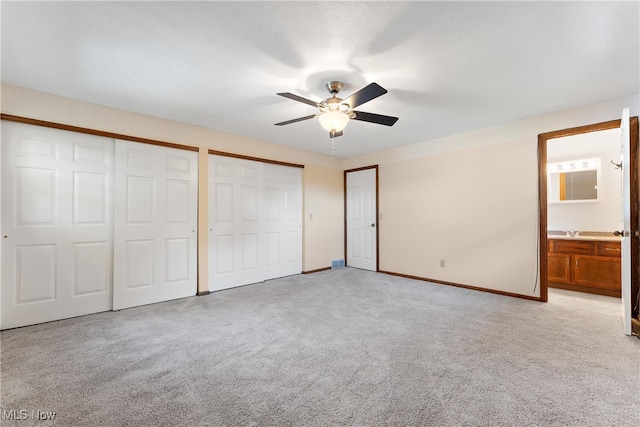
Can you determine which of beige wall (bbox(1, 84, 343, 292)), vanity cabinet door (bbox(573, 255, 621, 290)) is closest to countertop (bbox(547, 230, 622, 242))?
vanity cabinet door (bbox(573, 255, 621, 290))

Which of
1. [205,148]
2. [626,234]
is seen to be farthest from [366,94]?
[626,234]

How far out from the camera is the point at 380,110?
3246mm

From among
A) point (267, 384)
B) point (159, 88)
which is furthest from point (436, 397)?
point (159, 88)

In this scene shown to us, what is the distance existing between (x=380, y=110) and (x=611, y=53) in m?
1.92

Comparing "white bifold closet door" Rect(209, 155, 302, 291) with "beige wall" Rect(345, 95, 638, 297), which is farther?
"white bifold closet door" Rect(209, 155, 302, 291)

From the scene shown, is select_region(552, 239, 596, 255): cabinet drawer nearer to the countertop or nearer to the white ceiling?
the countertop

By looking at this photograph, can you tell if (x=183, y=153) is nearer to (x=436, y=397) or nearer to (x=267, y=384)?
(x=267, y=384)

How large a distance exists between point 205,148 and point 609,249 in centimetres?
585

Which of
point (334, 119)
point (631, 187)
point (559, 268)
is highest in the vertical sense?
point (334, 119)

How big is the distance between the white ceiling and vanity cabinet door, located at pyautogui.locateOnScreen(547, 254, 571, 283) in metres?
2.28

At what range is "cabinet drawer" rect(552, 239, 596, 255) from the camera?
3871 mm

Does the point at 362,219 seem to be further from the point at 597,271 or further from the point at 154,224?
the point at 154,224

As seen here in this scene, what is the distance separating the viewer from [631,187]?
277 centimetres

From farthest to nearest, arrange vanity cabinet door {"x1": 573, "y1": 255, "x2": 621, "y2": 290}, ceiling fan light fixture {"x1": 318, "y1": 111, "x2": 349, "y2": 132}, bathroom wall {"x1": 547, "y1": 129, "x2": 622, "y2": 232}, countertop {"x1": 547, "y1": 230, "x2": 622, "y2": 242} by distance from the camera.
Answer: bathroom wall {"x1": 547, "y1": 129, "x2": 622, "y2": 232}, countertop {"x1": 547, "y1": 230, "x2": 622, "y2": 242}, vanity cabinet door {"x1": 573, "y1": 255, "x2": 621, "y2": 290}, ceiling fan light fixture {"x1": 318, "y1": 111, "x2": 349, "y2": 132}
